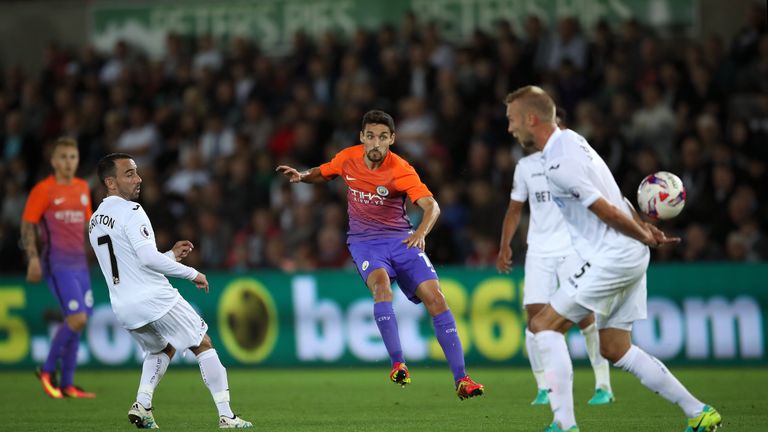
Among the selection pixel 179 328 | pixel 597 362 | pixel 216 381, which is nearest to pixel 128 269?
pixel 179 328

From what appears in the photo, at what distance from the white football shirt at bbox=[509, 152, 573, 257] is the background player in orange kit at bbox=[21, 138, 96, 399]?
487 cm

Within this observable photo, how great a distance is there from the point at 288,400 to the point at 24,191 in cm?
993

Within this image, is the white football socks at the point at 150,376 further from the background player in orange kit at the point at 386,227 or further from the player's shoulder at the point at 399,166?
the player's shoulder at the point at 399,166

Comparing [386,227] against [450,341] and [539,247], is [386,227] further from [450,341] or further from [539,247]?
[539,247]

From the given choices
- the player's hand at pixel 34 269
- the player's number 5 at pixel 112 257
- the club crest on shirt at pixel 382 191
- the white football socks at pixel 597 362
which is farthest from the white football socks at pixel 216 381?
the player's hand at pixel 34 269

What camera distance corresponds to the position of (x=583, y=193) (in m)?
7.02

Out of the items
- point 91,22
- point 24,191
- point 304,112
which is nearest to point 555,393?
point 304,112

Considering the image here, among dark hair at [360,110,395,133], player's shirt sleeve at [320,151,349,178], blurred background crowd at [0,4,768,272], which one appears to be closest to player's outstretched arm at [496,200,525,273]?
dark hair at [360,110,395,133]

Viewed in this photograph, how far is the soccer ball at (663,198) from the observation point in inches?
304

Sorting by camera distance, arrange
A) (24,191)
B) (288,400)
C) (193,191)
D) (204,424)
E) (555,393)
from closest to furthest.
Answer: (555,393) → (204,424) → (288,400) → (193,191) → (24,191)

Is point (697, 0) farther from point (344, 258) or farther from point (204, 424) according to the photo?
point (204, 424)

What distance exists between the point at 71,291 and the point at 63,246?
19.5 inches

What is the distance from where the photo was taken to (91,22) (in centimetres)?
2222

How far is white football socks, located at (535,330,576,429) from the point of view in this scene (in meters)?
7.12
